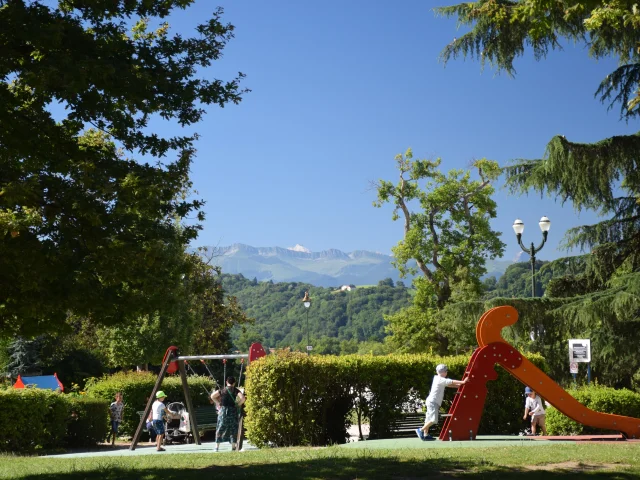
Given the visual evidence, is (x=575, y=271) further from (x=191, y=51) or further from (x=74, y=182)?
(x=74, y=182)

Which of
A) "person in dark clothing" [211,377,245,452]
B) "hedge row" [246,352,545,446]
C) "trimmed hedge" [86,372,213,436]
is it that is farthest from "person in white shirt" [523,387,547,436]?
"trimmed hedge" [86,372,213,436]

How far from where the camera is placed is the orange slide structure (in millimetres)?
15812

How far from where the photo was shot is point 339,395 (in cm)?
1817

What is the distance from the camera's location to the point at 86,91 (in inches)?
411

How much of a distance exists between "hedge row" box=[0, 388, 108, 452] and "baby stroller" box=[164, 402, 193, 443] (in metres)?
1.92

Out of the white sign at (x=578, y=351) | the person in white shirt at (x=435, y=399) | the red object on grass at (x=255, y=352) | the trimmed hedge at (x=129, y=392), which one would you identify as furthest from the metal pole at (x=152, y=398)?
the white sign at (x=578, y=351)

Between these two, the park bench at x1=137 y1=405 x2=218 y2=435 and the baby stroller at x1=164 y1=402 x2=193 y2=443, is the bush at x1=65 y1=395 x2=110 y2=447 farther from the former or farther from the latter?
the baby stroller at x1=164 y1=402 x2=193 y2=443

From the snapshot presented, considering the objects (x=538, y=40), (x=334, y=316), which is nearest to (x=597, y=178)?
(x=538, y=40)

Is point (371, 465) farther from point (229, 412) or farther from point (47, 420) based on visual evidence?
point (47, 420)

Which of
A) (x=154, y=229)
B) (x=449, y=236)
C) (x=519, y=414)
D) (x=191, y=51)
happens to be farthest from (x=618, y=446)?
(x=449, y=236)

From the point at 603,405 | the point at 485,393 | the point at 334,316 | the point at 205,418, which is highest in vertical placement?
the point at 334,316

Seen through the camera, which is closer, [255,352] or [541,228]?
[255,352]

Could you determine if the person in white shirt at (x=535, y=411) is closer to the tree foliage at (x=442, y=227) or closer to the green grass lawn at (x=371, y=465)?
the green grass lawn at (x=371, y=465)

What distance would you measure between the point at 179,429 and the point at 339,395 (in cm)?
760
